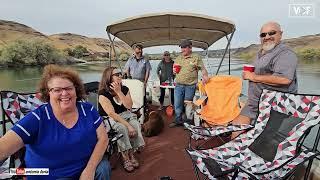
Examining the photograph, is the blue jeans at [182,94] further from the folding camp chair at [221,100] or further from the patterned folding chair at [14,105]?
the patterned folding chair at [14,105]

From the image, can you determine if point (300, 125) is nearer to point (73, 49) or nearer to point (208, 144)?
point (208, 144)

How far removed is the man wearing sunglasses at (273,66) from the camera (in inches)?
106

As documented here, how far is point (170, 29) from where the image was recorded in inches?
261

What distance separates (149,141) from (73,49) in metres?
28.5

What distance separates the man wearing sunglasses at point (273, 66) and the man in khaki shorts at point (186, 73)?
1717 mm

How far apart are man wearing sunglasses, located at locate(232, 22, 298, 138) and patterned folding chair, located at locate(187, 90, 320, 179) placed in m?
0.13

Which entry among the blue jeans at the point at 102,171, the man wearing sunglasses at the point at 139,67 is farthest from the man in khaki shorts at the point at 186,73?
the blue jeans at the point at 102,171

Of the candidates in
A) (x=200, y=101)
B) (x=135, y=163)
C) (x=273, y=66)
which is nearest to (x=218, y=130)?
(x=273, y=66)

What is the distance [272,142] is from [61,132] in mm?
1962

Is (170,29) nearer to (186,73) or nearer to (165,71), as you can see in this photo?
(165,71)

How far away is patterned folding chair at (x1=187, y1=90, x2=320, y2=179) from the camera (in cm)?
236

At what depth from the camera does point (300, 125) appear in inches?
102

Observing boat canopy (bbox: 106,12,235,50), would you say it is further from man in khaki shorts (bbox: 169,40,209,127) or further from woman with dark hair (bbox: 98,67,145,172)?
woman with dark hair (bbox: 98,67,145,172)

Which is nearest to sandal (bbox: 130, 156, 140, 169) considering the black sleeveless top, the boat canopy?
the black sleeveless top
